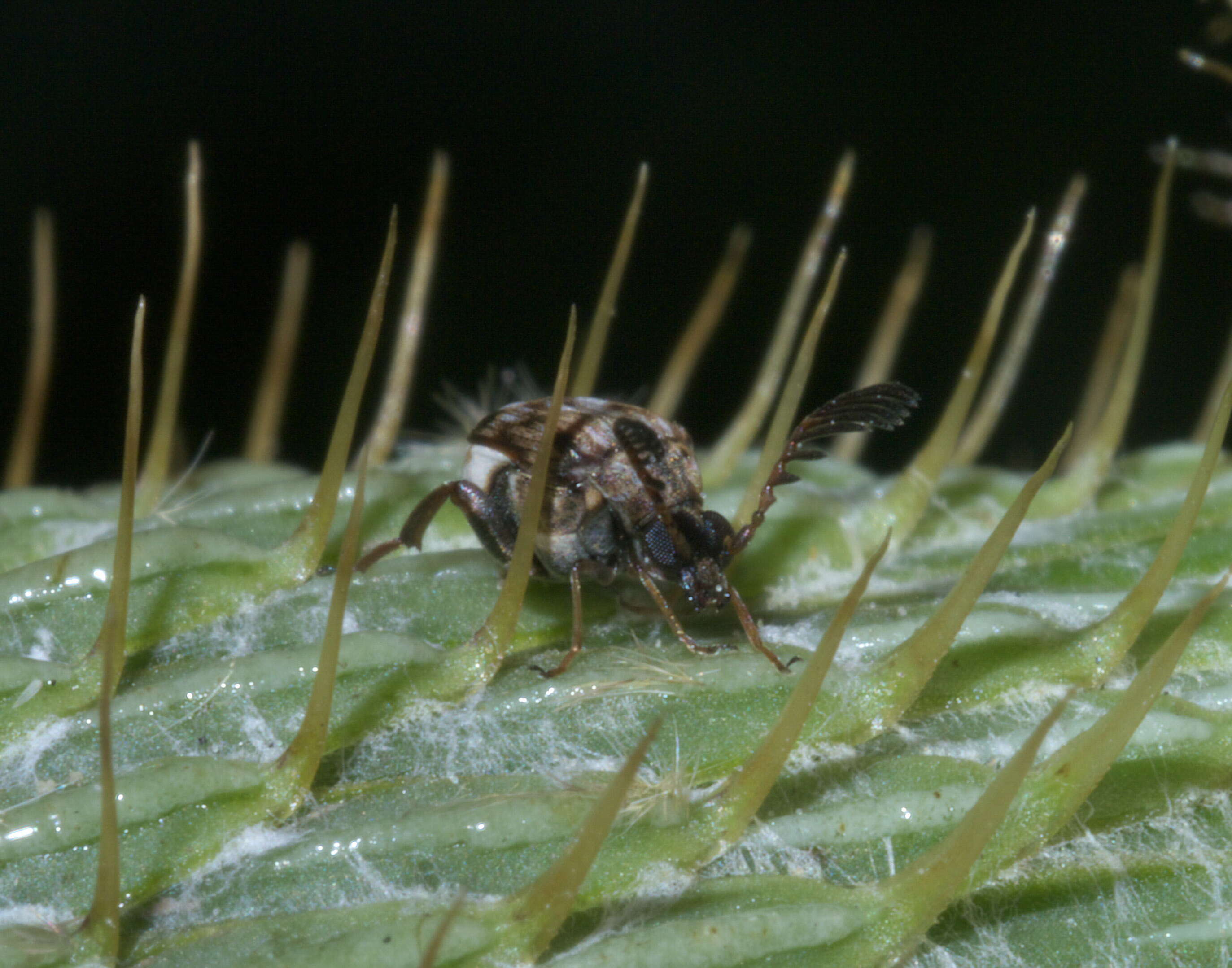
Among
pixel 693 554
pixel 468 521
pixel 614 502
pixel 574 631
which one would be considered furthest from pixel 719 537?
pixel 468 521

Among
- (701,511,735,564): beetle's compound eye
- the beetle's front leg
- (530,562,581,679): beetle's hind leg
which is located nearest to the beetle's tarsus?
(530,562,581,679): beetle's hind leg

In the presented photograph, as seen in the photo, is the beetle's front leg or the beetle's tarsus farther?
the beetle's tarsus

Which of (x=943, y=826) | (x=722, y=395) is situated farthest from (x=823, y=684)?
(x=722, y=395)

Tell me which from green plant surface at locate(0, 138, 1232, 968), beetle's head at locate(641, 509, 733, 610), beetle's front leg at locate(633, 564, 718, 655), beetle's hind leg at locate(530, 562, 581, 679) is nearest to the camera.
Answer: green plant surface at locate(0, 138, 1232, 968)

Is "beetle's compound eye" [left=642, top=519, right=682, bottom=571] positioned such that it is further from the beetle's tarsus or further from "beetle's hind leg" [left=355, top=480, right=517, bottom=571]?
the beetle's tarsus

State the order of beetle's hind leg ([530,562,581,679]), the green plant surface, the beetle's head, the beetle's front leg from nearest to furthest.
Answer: the green plant surface < beetle's hind leg ([530,562,581,679]) < the beetle's front leg < the beetle's head

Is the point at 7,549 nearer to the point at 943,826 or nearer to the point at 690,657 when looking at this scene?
the point at 690,657

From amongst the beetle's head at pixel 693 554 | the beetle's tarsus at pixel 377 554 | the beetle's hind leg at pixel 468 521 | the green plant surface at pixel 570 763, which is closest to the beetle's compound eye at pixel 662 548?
the beetle's head at pixel 693 554
